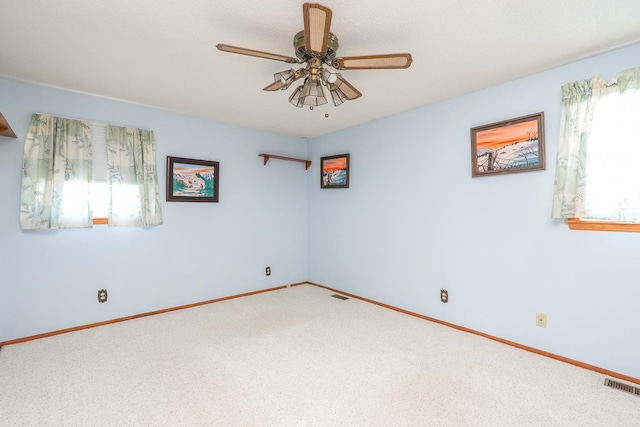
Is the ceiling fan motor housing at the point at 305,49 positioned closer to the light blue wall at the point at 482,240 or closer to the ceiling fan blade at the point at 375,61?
the ceiling fan blade at the point at 375,61

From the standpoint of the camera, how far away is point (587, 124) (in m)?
2.15

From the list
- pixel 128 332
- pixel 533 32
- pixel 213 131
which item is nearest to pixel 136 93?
A: pixel 213 131

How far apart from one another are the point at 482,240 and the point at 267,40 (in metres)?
2.50

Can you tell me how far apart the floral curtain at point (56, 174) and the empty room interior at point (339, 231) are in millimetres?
27

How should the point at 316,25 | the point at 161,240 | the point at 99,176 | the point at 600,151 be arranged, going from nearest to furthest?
Result: the point at 316,25 < the point at 600,151 < the point at 99,176 < the point at 161,240

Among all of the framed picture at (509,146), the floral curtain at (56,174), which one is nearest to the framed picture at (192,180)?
the floral curtain at (56,174)

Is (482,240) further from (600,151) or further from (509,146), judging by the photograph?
(600,151)

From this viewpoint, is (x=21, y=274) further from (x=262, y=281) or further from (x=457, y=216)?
(x=457, y=216)

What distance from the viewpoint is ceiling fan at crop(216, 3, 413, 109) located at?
1519 millimetres

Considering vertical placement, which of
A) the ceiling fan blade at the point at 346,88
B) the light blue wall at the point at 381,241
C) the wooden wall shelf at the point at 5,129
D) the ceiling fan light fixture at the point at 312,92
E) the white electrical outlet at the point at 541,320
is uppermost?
the ceiling fan blade at the point at 346,88

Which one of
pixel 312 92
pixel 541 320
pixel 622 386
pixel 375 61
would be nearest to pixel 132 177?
pixel 312 92

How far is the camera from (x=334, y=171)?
427 centimetres

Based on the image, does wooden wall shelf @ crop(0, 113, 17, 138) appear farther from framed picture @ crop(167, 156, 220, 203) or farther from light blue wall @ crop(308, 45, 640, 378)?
light blue wall @ crop(308, 45, 640, 378)

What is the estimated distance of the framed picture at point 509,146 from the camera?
8.01 ft
